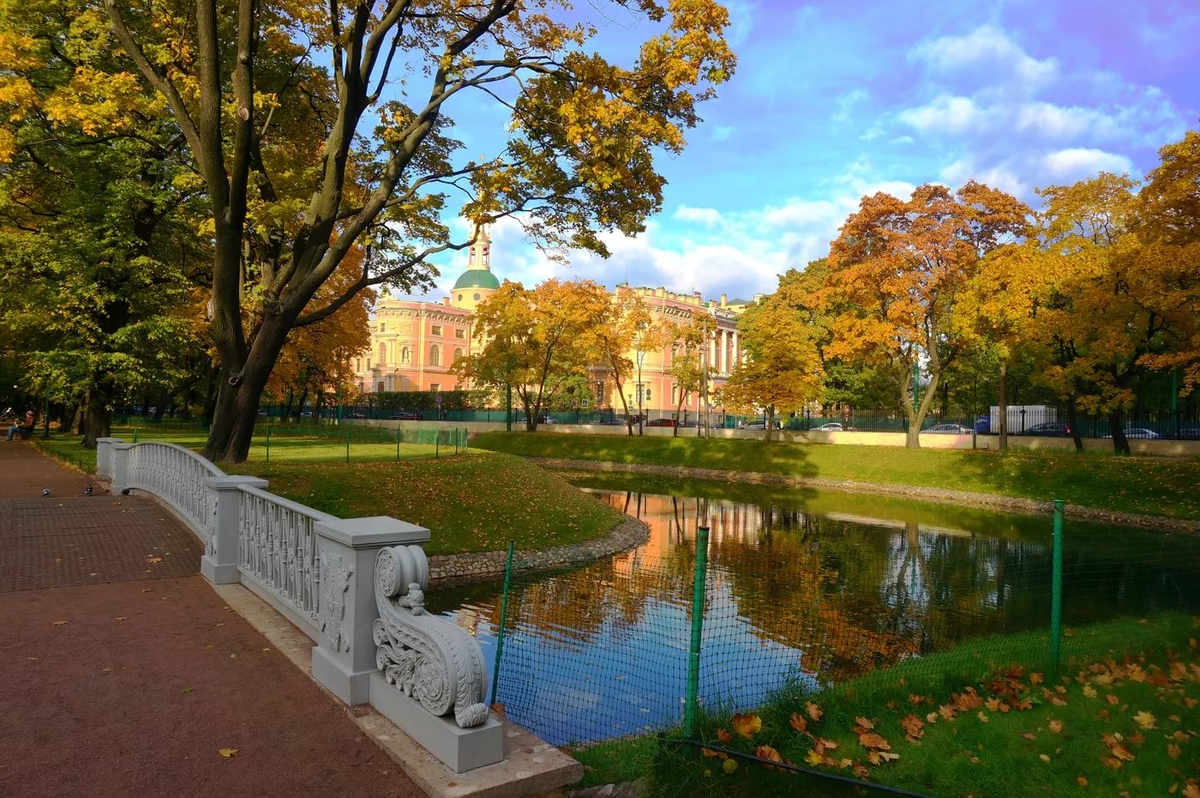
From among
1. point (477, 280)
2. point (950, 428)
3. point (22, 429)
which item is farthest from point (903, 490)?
point (477, 280)

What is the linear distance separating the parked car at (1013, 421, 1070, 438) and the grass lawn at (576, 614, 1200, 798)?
118 feet

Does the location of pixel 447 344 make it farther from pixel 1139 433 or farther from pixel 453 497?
pixel 453 497

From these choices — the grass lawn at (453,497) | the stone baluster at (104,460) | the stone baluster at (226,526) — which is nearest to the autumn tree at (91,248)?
the grass lawn at (453,497)

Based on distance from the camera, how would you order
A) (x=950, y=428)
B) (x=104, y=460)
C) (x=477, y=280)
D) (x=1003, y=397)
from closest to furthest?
1. (x=104, y=460)
2. (x=1003, y=397)
3. (x=950, y=428)
4. (x=477, y=280)

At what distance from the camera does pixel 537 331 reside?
41500mm

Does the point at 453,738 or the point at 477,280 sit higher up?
the point at 477,280

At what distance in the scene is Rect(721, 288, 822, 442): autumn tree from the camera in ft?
119

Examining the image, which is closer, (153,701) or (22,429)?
(153,701)

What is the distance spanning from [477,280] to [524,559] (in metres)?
81.2

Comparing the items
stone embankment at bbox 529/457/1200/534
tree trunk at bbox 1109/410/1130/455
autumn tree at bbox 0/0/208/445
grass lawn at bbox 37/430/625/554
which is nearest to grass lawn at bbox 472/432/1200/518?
stone embankment at bbox 529/457/1200/534

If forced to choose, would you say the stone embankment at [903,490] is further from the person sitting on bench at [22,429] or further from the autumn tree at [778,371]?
the person sitting on bench at [22,429]

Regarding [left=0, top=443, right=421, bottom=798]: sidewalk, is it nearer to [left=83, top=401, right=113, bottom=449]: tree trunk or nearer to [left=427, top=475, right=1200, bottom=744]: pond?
[left=427, top=475, right=1200, bottom=744]: pond

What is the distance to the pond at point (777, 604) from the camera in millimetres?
7566

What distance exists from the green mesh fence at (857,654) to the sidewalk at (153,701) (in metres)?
1.82
